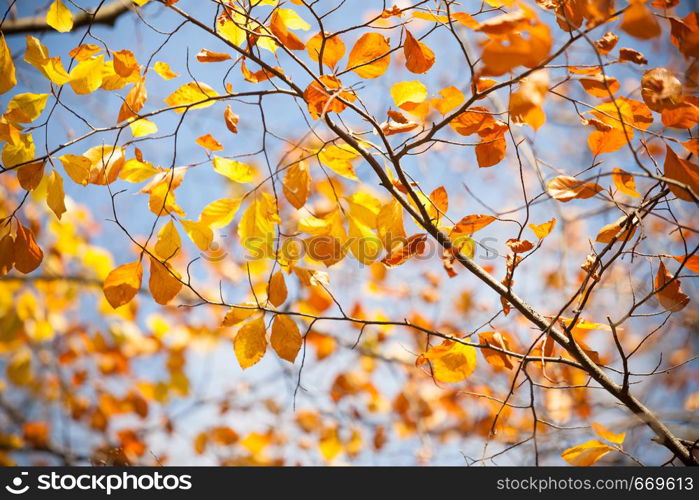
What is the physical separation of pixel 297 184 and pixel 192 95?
27cm

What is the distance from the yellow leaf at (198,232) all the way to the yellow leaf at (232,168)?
12 centimetres

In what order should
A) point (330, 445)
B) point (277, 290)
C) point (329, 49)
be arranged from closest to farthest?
point (329, 49) < point (277, 290) < point (330, 445)

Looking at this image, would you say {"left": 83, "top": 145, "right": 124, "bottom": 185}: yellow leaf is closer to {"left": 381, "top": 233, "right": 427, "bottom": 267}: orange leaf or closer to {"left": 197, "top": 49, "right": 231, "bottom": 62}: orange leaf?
{"left": 197, "top": 49, "right": 231, "bottom": 62}: orange leaf

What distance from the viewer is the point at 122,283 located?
0.89m

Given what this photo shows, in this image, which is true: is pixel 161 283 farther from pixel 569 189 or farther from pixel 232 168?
pixel 569 189

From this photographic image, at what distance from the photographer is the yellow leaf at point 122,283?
88cm

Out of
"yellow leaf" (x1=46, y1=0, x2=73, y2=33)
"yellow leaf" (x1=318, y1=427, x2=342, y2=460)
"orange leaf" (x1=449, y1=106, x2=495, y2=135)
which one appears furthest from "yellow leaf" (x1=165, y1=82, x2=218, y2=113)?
"yellow leaf" (x1=318, y1=427, x2=342, y2=460)

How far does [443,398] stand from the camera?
11.4ft

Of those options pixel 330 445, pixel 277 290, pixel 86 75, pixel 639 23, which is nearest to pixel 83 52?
pixel 86 75

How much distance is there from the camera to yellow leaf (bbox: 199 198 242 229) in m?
0.91

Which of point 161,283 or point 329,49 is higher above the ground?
point 329,49

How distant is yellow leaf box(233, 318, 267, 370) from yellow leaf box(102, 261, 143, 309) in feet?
0.78

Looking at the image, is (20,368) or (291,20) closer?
(291,20)

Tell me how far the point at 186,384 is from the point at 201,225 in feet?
9.29
